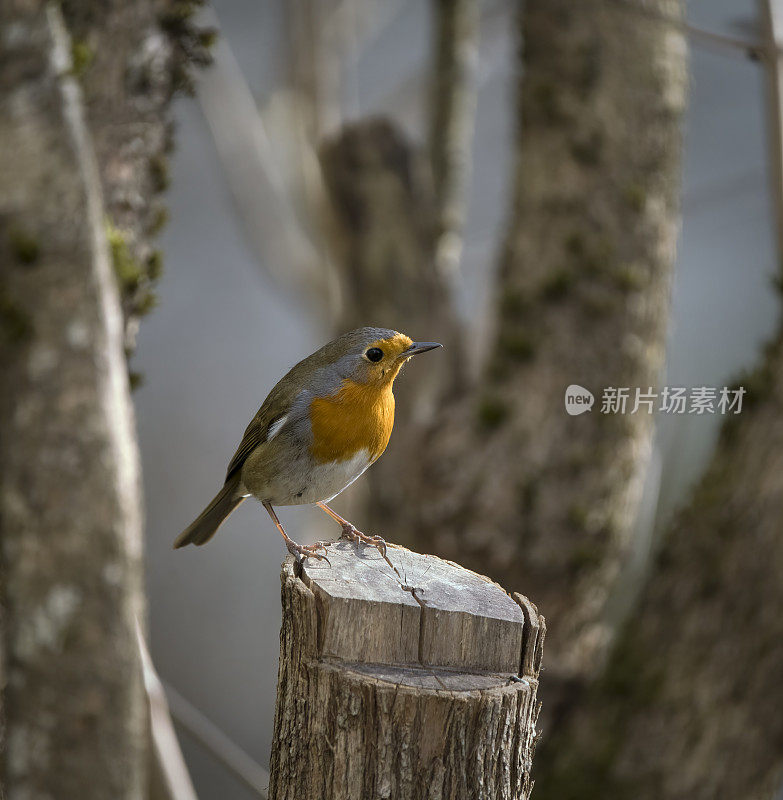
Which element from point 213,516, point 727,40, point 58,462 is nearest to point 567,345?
point 727,40

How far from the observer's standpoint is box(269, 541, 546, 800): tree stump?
6.20 ft

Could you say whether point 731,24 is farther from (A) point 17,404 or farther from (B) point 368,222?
(A) point 17,404

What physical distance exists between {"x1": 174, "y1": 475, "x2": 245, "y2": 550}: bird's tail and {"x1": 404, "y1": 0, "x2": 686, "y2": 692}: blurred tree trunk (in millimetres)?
1871

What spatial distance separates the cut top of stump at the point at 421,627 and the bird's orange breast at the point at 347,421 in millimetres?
577

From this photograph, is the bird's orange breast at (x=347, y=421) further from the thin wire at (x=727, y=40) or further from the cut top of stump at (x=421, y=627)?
the thin wire at (x=727, y=40)

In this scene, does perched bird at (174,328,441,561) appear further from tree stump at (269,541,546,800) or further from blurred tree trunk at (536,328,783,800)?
blurred tree trunk at (536,328,783,800)

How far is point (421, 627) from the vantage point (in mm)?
2016

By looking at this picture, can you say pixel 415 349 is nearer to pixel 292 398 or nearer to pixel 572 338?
pixel 292 398

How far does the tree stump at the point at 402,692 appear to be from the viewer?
6.20 feet

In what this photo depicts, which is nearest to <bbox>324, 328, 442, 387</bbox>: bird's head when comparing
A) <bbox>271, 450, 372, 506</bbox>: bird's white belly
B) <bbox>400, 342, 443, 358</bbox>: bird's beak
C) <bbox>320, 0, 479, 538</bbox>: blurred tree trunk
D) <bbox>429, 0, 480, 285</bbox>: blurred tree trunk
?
<bbox>400, 342, 443, 358</bbox>: bird's beak

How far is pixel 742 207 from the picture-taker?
8.38 m

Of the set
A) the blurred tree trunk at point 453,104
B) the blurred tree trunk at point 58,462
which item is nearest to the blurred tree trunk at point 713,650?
the blurred tree trunk at point 58,462

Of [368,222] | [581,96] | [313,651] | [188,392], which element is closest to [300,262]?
[368,222]

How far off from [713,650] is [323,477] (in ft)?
6.60
